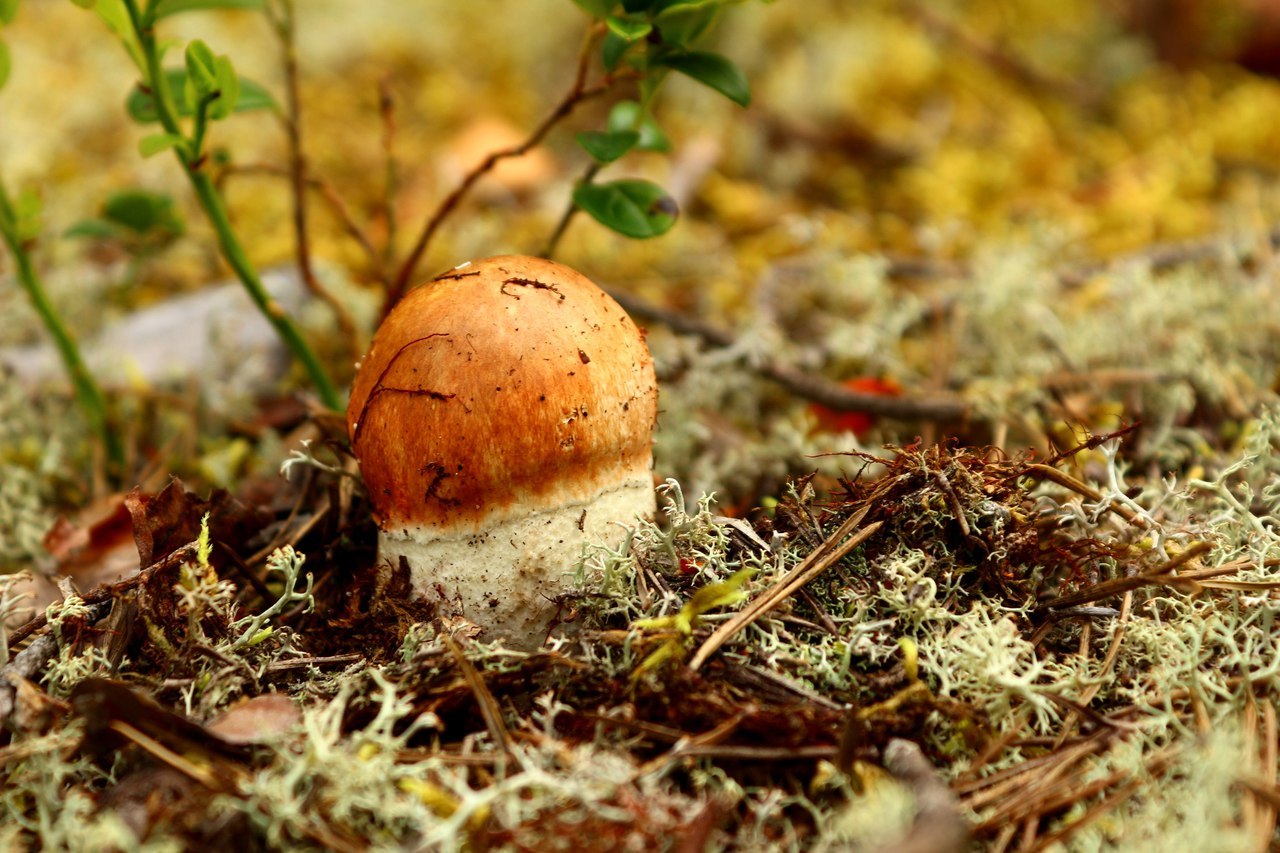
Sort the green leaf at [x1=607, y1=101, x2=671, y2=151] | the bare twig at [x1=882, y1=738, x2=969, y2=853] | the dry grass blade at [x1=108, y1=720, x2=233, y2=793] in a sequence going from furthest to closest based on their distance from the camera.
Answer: the green leaf at [x1=607, y1=101, x2=671, y2=151] < the dry grass blade at [x1=108, y1=720, x2=233, y2=793] < the bare twig at [x1=882, y1=738, x2=969, y2=853]

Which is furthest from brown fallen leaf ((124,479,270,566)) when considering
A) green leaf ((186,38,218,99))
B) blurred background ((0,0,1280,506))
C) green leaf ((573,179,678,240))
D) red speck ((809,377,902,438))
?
red speck ((809,377,902,438))

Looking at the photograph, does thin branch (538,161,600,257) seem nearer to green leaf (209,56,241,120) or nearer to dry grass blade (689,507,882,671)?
green leaf (209,56,241,120)

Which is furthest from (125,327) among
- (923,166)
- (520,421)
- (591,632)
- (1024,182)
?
(1024,182)

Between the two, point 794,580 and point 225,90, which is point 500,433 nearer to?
point 794,580

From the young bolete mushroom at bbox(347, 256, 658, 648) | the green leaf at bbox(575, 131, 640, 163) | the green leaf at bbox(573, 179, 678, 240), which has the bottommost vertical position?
the young bolete mushroom at bbox(347, 256, 658, 648)

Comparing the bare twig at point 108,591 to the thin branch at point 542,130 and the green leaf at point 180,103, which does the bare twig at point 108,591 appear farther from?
the green leaf at point 180,103

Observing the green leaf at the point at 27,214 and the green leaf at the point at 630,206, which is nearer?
the green leaf at the point at 630,206

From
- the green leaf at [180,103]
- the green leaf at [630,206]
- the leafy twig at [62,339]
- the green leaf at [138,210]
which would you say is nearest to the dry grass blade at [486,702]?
the green leaf at [630,206]
